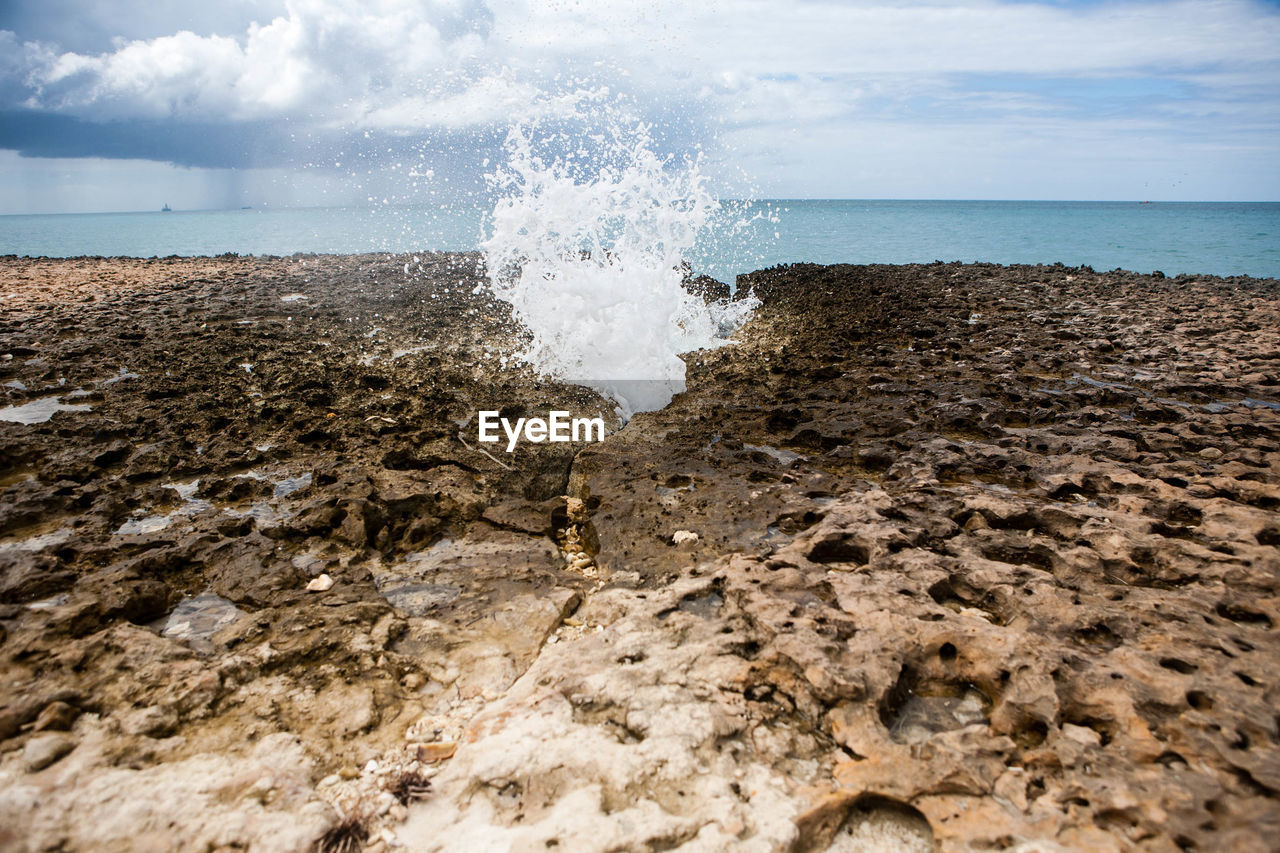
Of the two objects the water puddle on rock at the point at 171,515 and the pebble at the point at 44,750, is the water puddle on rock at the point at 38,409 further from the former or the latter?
the pebble at the point at 44,750

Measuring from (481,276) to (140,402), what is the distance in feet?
26.4

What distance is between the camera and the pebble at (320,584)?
3.43 meters

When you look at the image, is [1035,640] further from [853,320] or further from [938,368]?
[853,320]

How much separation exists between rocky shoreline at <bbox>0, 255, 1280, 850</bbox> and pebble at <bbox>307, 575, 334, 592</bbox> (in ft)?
0.04

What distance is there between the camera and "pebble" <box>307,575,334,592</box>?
3.43 meters

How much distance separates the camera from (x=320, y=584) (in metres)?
3.47

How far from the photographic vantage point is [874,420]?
5480 mm

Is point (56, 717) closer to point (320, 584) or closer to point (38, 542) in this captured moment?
point (320, 584)

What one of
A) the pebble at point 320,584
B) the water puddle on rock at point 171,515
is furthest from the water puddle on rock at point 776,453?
the water puddle on rock at point 171,515

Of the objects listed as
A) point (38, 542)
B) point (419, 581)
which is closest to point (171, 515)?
point (38, 542)

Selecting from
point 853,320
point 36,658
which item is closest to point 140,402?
point 36,658

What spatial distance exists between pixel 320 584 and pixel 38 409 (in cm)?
423

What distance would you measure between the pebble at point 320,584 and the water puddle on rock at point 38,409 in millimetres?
3630

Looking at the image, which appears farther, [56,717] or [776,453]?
[776,453]
